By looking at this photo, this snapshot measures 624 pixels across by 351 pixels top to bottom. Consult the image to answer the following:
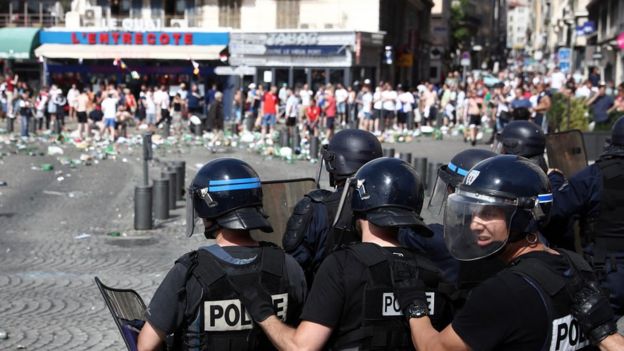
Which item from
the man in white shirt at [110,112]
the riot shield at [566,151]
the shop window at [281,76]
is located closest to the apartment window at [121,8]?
the shop window at [281,76]

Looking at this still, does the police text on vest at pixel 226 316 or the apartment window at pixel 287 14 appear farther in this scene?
the apartment window at pixel 287 14

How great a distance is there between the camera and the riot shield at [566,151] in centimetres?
747

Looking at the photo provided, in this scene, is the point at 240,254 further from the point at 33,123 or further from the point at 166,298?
the point at 33,123

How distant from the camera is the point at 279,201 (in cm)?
→ 584

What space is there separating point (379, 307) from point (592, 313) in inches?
31.1

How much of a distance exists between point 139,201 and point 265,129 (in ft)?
52.2

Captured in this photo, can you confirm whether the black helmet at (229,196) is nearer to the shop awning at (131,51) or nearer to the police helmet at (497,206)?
the police helmet at (497,206)

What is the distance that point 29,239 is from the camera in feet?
41.1

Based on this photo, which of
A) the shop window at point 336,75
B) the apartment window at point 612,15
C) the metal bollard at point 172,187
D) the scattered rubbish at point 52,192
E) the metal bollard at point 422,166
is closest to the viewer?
the metal bollard at point 172,187

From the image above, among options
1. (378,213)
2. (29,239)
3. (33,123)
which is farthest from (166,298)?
(33,123)

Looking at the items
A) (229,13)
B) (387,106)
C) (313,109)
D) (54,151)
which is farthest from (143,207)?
(229,13)

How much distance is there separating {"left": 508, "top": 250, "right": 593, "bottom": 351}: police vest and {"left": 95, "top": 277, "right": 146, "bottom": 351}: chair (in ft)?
5.01

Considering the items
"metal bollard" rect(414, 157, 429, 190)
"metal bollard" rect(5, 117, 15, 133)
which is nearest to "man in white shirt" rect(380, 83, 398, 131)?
"metal bollard" rect(5, 117, 15, 133)

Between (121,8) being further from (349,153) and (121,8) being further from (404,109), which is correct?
(349,153)
